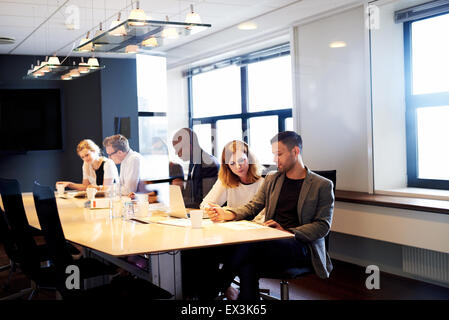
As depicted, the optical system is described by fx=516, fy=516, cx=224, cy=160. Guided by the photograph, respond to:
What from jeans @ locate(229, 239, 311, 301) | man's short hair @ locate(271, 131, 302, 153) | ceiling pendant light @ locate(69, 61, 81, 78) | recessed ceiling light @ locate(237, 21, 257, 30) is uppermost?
recessed ceiling light @ locate(237, 21, 257, 30)

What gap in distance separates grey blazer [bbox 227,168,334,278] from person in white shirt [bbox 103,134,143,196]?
1663mm

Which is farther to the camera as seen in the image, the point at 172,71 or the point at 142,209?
the point at 172,71

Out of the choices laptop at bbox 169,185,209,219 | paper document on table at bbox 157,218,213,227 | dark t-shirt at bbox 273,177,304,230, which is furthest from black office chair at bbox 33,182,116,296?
dark t-shirt at bbox 273,177,304,230

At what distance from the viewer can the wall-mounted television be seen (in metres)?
6.49

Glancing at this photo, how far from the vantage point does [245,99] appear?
5926 mm

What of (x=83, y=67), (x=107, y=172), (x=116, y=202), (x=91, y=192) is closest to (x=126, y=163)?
(x=107, y=172)

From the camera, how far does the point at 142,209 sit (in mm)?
3459

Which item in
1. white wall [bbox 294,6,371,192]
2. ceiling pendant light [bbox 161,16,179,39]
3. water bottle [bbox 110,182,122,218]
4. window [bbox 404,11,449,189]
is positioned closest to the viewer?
ceiling pendant light [bbox 161,16,179,39]

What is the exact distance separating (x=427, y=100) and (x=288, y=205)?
1807 mm

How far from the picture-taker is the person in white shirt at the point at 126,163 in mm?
4773

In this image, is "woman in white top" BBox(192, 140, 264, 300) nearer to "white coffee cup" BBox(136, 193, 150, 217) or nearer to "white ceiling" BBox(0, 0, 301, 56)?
"white coffee cup" BBox(136, 193, 150, 217)
